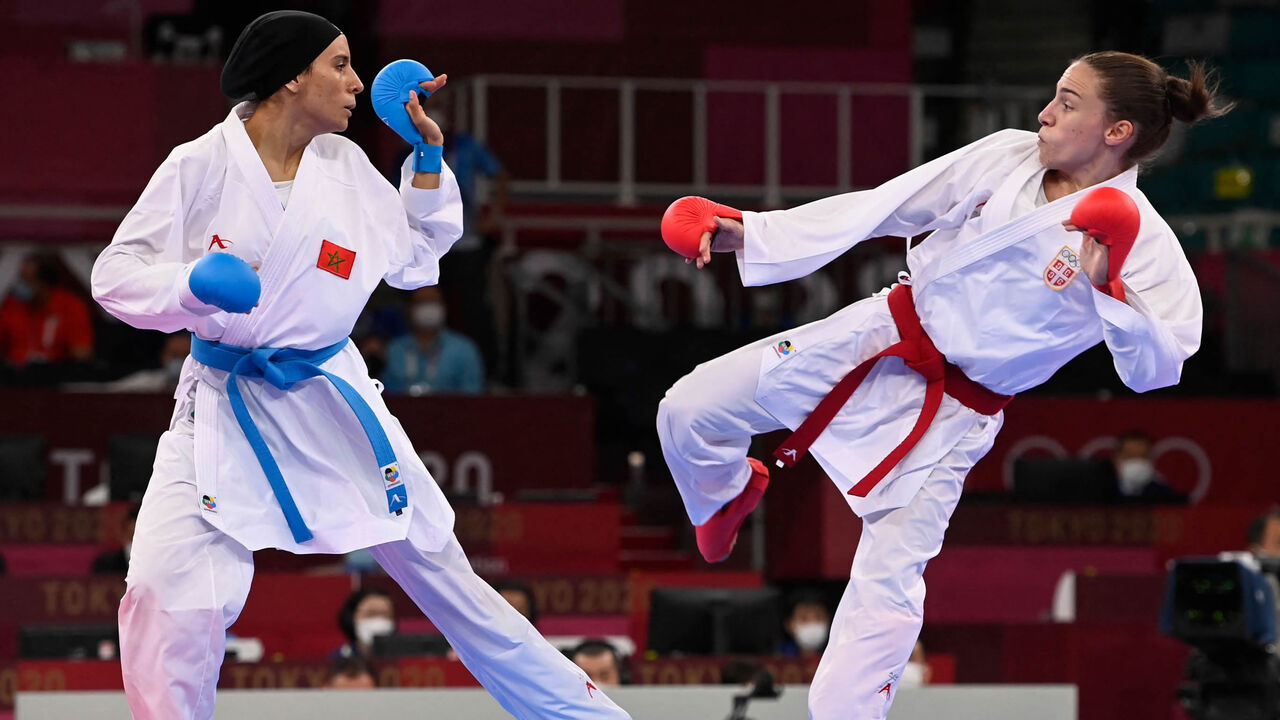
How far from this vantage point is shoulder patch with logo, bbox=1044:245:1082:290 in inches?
134

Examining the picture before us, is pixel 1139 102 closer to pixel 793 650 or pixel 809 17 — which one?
pixel 793 650

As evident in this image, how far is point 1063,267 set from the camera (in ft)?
11.2

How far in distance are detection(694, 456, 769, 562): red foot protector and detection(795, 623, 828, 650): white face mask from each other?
2.83 metres

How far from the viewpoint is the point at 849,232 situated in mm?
3574

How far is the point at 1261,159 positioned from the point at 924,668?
26.3 feet

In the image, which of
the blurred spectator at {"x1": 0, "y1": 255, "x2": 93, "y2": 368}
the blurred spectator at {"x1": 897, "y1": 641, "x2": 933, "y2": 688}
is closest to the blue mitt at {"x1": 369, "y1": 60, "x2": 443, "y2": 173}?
the blurred spectator at {"x1": 897, "y1": 641, "x2": 933, "y2": 688}

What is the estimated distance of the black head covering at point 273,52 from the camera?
3.30m

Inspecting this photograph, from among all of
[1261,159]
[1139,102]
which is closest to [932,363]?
[1139,102]

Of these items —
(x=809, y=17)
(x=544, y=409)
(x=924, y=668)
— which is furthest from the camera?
(x=809, y=17)

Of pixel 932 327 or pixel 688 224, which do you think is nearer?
pixel 688 224

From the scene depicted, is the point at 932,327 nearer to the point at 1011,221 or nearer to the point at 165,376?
the point at 1011,221

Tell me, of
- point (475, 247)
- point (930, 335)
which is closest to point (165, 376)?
point (475, 247)

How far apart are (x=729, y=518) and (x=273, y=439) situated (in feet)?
3.64

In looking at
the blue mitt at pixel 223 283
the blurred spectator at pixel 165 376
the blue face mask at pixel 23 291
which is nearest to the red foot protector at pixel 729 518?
the blue mitt at pixel 223 283
